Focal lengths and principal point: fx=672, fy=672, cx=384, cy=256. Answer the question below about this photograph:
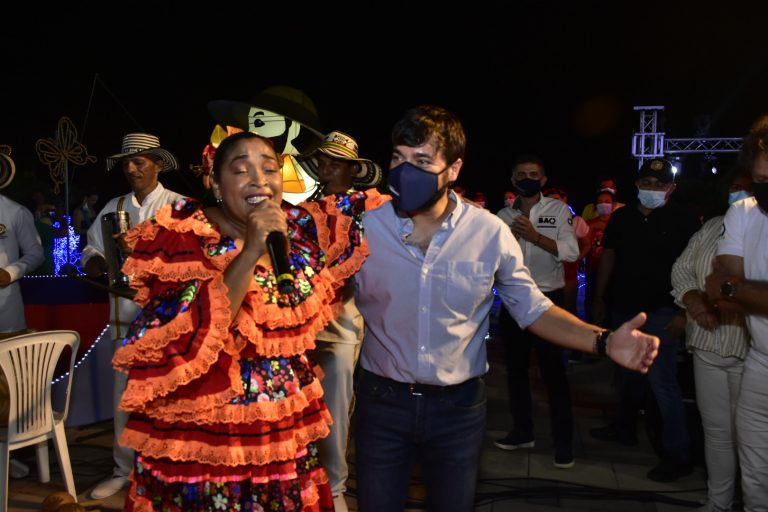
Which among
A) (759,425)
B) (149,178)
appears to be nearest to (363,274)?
(759,425)

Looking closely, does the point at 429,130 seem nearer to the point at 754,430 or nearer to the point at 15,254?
the point at 754,430

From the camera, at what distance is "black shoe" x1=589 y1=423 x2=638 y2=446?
5059 millimetres

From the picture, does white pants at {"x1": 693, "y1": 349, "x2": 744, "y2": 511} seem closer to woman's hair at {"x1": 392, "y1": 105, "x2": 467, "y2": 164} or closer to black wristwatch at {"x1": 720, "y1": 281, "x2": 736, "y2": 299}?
black wristwatch at {"x1": 720, "y1": 281, "x2": 736, "y2": 299}

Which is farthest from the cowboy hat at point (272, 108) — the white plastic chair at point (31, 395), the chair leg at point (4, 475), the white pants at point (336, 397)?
the chair leg at point (4, 475)

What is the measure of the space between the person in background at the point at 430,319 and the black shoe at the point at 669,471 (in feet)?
8.50

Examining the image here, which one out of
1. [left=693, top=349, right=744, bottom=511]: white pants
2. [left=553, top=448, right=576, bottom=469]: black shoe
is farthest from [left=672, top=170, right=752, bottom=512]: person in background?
[left=553, top=448, right=576, bottom=469]: black shoe

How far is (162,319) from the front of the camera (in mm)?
2018

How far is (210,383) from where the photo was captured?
2033 mm

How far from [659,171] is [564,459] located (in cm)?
209

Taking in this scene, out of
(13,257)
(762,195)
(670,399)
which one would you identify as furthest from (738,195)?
(13,257)

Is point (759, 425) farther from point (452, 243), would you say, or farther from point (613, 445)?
point (613, 445)

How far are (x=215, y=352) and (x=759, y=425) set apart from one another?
2271 mm

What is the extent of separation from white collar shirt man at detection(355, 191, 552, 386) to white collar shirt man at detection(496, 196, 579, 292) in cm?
254

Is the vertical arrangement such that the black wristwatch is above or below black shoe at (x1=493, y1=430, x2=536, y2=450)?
above
